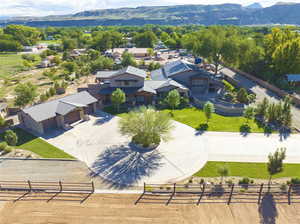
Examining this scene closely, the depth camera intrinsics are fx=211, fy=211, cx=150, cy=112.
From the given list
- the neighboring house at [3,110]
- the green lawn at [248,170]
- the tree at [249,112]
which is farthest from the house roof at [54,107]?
the tree at [249,112]

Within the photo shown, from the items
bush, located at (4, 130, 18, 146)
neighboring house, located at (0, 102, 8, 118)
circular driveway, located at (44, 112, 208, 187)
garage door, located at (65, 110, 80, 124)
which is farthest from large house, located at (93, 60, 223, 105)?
bush, located at (4, 130, 18, 146)

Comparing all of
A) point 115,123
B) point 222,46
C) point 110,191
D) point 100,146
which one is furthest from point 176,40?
point 110,191

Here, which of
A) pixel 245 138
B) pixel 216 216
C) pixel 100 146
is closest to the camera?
pixel 216 216

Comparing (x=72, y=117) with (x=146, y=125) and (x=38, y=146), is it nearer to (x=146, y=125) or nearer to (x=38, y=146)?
(x=38, y=146)

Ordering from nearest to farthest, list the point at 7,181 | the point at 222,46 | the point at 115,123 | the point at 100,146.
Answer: the point at 7,181 → the point at 100,146 → the point at 115,123 → the point at 222,46

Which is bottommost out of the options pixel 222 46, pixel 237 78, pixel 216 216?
pixel 216 216

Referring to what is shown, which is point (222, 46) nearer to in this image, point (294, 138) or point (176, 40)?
point (294, 138)
